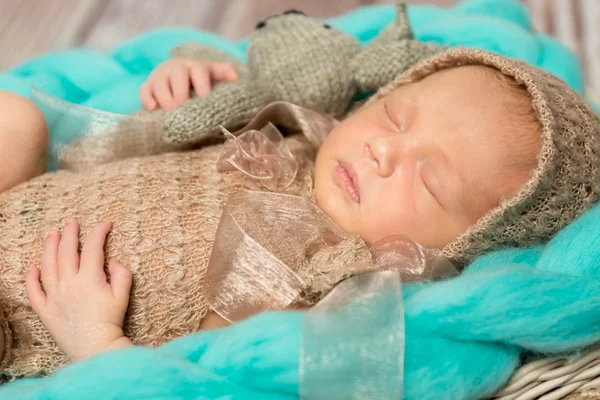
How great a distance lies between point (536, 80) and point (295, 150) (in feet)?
1.31

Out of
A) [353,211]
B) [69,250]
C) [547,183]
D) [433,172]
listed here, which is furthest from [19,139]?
[547,183]

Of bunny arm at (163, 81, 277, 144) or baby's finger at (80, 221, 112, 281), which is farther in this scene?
bunny arm at (163, 81, 277, 144)

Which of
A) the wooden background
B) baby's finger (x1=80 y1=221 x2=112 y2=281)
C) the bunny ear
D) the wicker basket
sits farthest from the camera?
the wooden background

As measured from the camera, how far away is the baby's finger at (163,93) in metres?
1.11

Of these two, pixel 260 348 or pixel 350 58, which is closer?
pixel 260 348

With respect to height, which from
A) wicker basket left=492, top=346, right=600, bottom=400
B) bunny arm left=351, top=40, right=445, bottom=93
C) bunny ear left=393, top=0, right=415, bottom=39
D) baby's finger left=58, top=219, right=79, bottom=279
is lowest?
wicker basket left=492, top=346, right=600, bottom=400

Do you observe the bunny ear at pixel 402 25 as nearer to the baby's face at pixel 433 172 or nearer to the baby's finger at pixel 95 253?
the baby's face at pixel 433 172

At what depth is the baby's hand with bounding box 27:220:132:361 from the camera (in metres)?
0.79

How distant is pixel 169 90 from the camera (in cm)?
114

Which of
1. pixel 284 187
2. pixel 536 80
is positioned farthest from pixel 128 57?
pixel 536 80

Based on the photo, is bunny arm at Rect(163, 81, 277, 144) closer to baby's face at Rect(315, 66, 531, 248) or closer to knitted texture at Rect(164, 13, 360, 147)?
knitted texture at Rect(164, 13, 360, 147)

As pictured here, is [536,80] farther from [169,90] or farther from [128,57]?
[128,57]

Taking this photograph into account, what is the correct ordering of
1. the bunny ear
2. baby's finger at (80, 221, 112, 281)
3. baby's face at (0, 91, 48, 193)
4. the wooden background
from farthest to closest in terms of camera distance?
the wooden background < the bunny ear < baby's face at (0, 91, 48, 193) < baby's finger at (80, 221, 112, 281)

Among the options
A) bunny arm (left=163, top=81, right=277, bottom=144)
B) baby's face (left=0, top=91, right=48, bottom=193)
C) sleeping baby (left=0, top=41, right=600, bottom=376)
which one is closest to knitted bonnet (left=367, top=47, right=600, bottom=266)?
sleeping baby (left=0, top=41, right=600, bottom=376)
